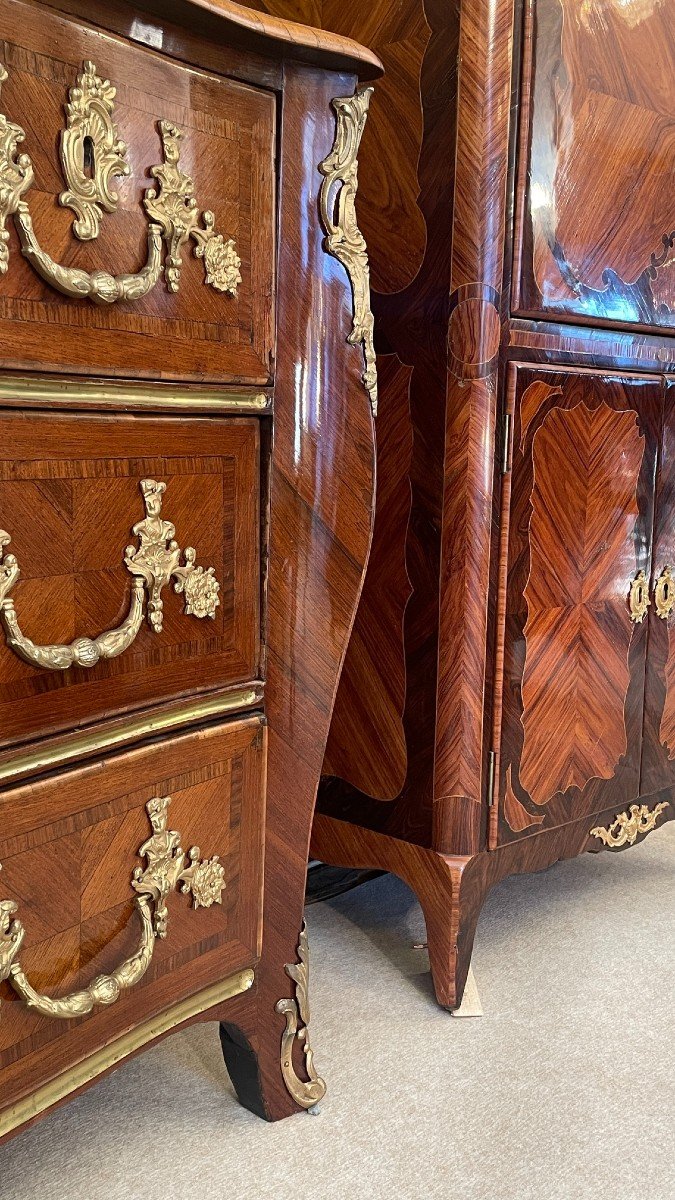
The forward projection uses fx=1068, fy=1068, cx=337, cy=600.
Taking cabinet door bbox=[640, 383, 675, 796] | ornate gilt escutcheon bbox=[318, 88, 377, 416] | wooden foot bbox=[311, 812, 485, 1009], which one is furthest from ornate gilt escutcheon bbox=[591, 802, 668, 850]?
ornate gilt escutcheon bbox=[318, 88, 377, 416]

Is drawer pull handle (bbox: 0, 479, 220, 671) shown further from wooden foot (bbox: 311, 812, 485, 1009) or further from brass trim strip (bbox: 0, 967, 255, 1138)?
wooden foot (bbox: 311, 812, 485, 1009)

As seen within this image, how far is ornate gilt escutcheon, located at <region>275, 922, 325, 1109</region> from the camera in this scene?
1.05m

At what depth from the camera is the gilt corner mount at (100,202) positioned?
681mm

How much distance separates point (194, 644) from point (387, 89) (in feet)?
2.49

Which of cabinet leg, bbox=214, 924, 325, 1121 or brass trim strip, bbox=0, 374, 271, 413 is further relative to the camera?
cabinet leg, bbox=214, 924, 325, 1121

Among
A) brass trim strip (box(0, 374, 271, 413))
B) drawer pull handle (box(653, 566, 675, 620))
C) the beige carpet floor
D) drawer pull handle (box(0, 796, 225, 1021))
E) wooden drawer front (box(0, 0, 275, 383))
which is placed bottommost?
the beige carpet floor

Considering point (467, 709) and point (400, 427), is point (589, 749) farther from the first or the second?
point (400, 427)

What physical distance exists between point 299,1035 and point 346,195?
800mm

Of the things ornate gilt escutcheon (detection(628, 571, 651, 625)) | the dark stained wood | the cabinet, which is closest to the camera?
the cabinet

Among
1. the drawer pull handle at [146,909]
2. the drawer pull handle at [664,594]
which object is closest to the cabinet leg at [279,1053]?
the drawer pull handle at [146,909]

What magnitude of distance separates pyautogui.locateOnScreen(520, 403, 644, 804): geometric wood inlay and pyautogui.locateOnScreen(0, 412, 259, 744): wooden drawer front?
523 millimetres

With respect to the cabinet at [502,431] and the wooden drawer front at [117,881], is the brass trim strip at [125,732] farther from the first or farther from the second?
the cabinet at [502,431]

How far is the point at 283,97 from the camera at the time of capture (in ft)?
2.85

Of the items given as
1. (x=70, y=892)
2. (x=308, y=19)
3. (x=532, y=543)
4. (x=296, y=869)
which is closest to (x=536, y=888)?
(x=532, y=543)
